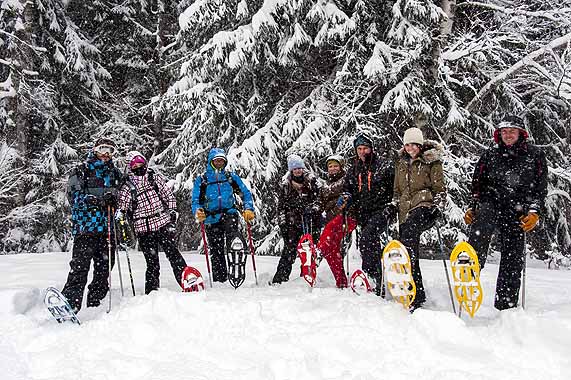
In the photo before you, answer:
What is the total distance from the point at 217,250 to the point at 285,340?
113 inches

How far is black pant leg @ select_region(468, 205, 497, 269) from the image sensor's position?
16.0 ft

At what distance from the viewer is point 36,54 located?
13.9 meters

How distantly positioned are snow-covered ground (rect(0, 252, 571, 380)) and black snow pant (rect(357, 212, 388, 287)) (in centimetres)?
47

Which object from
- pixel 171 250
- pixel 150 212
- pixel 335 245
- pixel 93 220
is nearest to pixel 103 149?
pixel 93 220

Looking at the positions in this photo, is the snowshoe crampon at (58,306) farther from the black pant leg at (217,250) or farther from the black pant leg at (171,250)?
the black pant leg at (217,250)

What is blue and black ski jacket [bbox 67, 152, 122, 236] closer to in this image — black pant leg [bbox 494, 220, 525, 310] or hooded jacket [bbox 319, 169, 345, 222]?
hooded jacket [bbox 319, 169, 345, 222]

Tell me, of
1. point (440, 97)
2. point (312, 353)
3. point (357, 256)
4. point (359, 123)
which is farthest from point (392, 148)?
point (312, 353)

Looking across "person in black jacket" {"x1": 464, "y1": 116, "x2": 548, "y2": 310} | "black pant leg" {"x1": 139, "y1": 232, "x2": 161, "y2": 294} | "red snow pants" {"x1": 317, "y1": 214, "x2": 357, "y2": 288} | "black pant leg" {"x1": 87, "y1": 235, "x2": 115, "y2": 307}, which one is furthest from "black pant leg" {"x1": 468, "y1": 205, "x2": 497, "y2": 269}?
"black pant leg" {"x1": 87, "y1": 235, "x2": 115, "y2": 307}

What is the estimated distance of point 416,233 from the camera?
5152 millimetres

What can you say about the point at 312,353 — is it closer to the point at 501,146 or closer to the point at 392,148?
the point at 501,146

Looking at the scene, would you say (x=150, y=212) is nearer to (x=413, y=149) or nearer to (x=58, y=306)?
(x=58, y=306)

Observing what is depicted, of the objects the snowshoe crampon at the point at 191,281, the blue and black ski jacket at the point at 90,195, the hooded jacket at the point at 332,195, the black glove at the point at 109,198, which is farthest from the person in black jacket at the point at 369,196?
the blue and black ski jacket at the point at 90,195

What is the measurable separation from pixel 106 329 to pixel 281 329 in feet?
5.35

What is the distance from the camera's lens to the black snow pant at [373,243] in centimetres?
570
